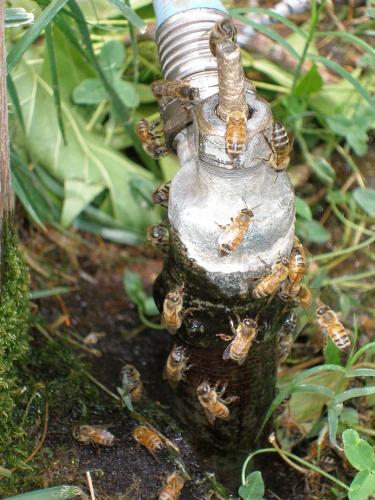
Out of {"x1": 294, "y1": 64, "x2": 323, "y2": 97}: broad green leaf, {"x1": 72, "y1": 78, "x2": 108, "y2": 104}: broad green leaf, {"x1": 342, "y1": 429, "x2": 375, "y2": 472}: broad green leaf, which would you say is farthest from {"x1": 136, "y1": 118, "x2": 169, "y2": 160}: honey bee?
{"x1": 294, "y1": 64, "x2": 323, "y2": 97}: broad green leaf

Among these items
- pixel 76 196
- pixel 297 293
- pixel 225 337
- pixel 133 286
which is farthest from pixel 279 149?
pixel 76 196

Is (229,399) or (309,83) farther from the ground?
(309,83)

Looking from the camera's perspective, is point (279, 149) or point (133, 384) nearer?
point (279, 149)

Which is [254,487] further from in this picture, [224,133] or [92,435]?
[224,133]

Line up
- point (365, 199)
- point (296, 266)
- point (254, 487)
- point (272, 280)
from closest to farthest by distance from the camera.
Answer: point (272, 280) → point (296, 266) → point (254, 487) → point (365, 199)

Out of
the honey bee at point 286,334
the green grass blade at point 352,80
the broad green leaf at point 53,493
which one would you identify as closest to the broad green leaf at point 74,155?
the green grass blade at point 352,80

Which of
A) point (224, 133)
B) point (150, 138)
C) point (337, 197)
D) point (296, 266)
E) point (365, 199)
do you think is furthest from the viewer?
point (337, 197)
